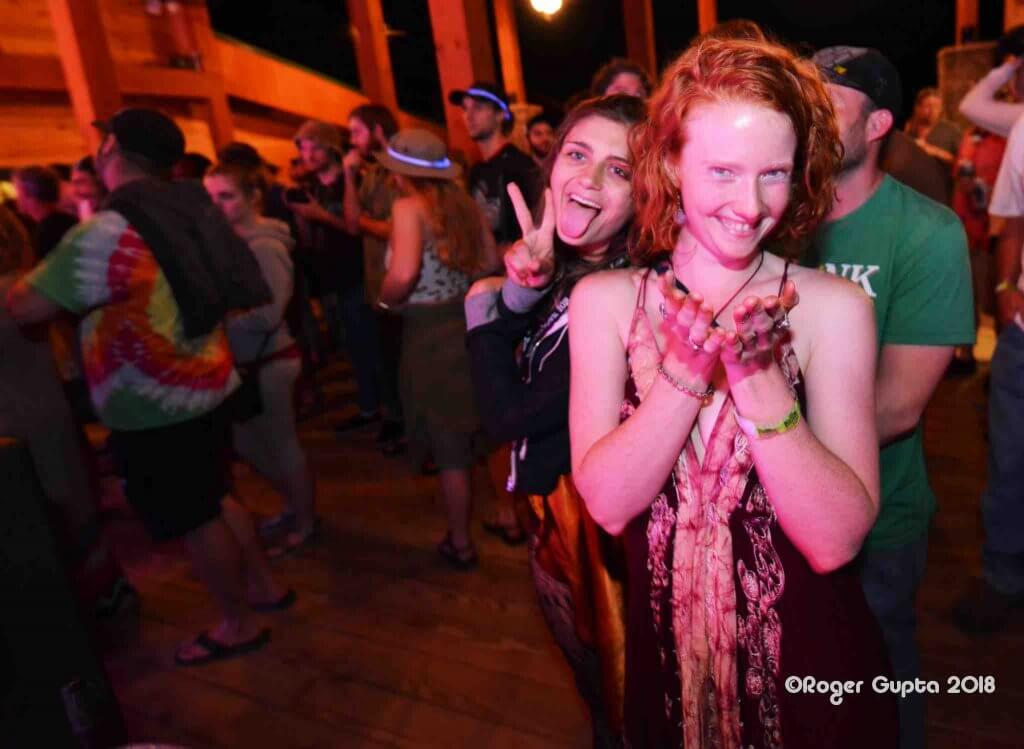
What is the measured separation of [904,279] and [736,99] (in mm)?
661

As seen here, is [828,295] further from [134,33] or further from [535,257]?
[134,33]

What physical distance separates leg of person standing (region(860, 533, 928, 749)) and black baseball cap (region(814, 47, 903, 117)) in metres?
0.88

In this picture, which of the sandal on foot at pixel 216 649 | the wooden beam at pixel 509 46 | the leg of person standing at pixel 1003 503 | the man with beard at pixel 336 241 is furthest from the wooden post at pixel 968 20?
the sandal on foot at pixel 216 649

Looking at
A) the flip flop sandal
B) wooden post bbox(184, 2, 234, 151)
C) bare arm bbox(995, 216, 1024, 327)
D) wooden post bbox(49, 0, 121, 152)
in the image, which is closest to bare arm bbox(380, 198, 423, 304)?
the flip flop sandal

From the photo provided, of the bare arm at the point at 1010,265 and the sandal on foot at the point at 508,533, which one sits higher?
the bare arm at the point at 1010,265

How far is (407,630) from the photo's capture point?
251 cm

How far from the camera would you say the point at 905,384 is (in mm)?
1279

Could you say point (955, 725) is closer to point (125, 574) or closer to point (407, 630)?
point (407, 630)

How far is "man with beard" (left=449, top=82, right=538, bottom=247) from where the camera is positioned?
11.5 ft

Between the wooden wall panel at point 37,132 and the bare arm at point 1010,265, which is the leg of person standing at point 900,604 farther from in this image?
the wooden wall panel at point 37,132

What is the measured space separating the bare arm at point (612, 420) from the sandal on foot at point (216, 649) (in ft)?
6.48

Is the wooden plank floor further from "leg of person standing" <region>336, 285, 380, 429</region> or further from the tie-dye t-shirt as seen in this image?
"leg of person standing" <region>336, 285, 380, 429</region>

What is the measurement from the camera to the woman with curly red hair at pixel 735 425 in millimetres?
852

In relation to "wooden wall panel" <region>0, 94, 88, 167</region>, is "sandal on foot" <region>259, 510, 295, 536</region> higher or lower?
lower
